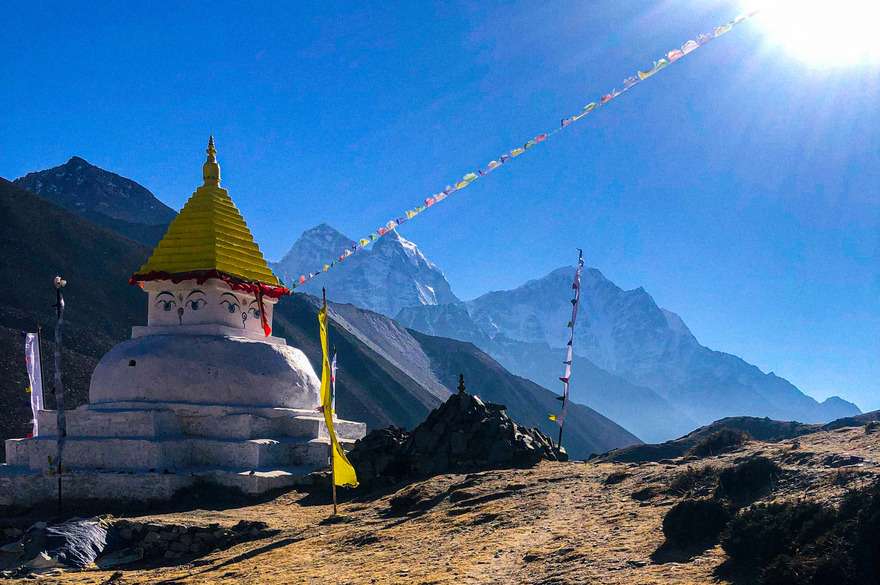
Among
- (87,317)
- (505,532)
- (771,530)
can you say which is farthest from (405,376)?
(771,530)

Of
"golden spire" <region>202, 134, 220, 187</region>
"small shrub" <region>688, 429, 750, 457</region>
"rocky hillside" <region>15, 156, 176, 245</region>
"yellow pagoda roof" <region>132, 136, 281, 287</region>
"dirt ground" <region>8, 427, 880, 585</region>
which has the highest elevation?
"rocky hillside" <region>15, 156, 176, 245</region>

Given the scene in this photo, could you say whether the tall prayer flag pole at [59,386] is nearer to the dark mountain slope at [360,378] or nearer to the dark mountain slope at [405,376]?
the dark mountain slope at [360,378]

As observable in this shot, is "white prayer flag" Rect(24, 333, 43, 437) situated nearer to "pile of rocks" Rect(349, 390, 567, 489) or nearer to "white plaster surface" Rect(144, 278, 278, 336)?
"white plaster surface" Rect(144, 278, 278, 336)

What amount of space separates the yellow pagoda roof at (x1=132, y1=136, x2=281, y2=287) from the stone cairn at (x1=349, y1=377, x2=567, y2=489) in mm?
6998

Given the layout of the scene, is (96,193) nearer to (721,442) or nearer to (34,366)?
(34,366)

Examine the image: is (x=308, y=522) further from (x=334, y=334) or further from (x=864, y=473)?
(x=334, y=334)

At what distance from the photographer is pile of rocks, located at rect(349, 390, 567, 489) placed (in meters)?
17.0

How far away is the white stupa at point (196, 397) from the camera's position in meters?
17.8

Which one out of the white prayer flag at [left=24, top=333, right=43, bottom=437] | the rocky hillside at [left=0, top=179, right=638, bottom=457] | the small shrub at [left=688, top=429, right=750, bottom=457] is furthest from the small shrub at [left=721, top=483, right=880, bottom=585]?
the rocky hillside at [left=0, top=179, right=638, bottom=457]

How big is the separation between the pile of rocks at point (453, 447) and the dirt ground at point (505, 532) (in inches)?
64.3

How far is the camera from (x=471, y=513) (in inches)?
459

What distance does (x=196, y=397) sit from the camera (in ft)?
64.7

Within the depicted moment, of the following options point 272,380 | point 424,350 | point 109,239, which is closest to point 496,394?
point 424,350

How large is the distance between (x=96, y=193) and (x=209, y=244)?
115 meters
